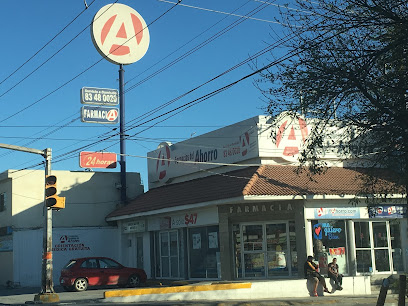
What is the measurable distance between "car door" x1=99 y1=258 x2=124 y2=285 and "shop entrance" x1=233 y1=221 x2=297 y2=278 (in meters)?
5.66

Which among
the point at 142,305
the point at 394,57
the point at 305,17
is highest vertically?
the point at 305,17

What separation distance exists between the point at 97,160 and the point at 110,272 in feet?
23.4

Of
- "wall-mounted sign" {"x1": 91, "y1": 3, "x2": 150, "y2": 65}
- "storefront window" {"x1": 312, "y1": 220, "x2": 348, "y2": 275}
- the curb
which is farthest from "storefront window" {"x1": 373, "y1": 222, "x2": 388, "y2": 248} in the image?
"wall-mounted sign" {"x1": 91, "y1": 3, "x2": 150, "y2": 65}

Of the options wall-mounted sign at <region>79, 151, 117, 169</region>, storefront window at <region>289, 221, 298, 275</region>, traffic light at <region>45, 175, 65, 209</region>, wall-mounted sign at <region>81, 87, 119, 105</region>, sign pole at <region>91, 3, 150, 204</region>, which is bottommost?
storefront window at <region>289, 221, 298, 275</region>

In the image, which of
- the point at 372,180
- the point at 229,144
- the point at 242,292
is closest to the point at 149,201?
the point at 229,144

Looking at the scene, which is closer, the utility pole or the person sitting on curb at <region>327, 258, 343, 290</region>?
the utility pole

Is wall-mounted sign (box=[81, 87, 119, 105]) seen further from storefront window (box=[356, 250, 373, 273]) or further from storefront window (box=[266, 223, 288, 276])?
storefront window (box=[356, 250, 373, 273])

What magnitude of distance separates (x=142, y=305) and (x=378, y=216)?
11445 millimetres

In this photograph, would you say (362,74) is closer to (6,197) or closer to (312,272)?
(312,272)

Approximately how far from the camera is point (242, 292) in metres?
19.8

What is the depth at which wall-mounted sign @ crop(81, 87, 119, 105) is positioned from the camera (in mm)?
31586

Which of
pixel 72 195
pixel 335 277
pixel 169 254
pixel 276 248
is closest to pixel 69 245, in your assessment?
pixel 72 195

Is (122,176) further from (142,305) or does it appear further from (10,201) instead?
(142,305)

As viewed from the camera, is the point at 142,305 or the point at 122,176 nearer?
the point at 142,305
